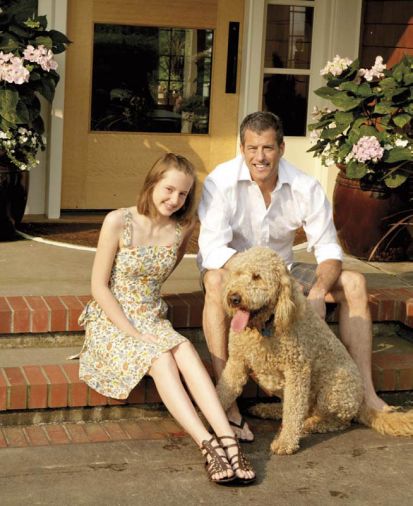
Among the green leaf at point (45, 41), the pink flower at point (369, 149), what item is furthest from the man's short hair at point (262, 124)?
the green leaf at point (45, 41)

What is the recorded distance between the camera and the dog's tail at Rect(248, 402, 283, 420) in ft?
16.0

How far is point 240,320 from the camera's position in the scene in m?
4.22

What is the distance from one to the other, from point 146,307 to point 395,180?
2.48 metres

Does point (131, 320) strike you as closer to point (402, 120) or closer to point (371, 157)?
point (371, 157)

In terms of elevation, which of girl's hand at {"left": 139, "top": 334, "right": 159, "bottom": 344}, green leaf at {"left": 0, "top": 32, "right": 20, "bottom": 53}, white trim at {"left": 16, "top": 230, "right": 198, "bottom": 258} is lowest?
girl's hand at {"left": 139, "top": 334, "right": 159, "bottom": 344}

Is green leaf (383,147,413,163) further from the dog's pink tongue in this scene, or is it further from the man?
the dog's pink tongue

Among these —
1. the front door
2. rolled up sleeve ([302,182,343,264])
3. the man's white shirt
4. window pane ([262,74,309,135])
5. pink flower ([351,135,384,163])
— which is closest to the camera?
the man's white shirt

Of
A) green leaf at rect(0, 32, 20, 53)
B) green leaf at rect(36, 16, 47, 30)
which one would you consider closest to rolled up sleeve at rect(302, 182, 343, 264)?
green leaf at rect(0, 32, 20, 53)

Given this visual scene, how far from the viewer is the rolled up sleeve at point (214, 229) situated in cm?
Answer: 473

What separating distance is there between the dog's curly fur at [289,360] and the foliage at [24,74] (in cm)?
270

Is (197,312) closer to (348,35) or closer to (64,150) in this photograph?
(64,150)

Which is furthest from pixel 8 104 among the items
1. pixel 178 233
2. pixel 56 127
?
pixel 178 233

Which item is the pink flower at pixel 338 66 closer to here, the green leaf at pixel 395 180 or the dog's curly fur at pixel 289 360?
the green leaf at pixel 395 180

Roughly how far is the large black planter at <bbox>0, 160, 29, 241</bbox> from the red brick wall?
2894 millimetres
